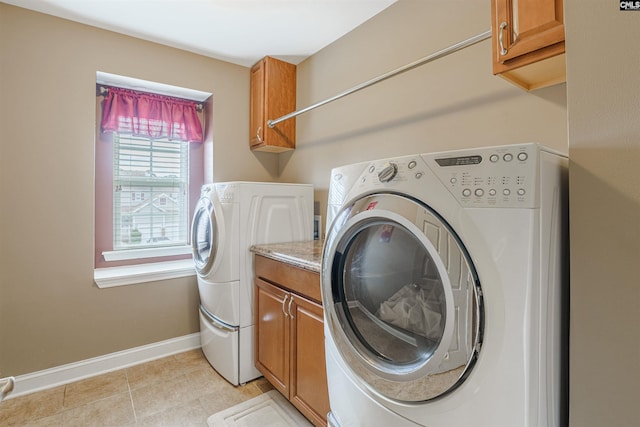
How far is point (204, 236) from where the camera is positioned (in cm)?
224

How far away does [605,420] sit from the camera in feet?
1.99

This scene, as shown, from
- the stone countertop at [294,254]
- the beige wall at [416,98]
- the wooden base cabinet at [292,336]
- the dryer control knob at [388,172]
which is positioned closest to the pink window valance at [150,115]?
the beige wall at [416,98]

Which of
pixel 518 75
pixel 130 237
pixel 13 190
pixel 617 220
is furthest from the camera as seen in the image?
pixel 130 237

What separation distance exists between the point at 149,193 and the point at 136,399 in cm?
162

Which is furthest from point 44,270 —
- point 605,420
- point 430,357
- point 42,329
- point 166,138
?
point 605,420

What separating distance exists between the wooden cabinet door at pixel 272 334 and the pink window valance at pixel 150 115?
1603 mm

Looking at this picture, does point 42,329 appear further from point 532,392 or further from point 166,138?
point 532,392

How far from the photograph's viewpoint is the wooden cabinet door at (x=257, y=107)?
270cm

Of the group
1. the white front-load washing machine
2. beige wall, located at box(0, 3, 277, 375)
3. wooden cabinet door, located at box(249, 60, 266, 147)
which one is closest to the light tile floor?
beige wall, located at box(0, 3, 277, 375)

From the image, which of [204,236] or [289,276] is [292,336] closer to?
[289,276]

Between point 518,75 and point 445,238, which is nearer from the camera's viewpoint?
point 445,238

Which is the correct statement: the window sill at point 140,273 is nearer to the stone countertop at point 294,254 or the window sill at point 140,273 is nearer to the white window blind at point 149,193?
the white window blind at point 149,193

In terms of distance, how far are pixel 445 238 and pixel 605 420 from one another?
1.51 feet

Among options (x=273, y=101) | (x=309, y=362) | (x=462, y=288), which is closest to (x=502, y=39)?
(x=462, y=288)
